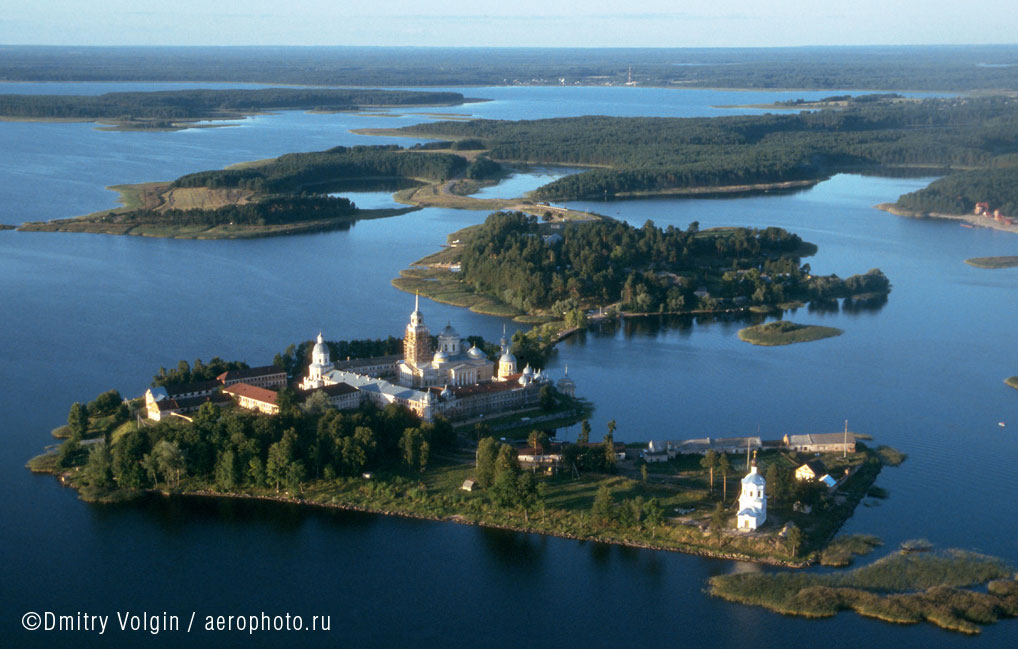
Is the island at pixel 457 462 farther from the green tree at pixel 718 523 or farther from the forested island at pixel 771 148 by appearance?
the forested island at pixel 771 148

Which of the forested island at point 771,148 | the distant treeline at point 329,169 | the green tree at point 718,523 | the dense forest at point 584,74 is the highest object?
the dense forest at point 584,74

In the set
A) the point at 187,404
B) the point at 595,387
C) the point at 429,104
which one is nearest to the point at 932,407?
the point at 595,387

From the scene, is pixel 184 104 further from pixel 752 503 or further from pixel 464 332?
pixel 752 503

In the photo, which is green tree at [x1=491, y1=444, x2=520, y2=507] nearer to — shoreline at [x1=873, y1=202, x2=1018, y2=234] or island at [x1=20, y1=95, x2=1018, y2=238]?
island at [x1=20, y1=95, x2=1018, y2=238]

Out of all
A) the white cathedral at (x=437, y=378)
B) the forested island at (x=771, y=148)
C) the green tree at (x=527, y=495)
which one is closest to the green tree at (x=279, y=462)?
the white cathedral at (x=437, y=378)

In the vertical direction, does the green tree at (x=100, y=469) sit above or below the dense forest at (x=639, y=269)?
below

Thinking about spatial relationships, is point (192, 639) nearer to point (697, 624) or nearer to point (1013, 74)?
point (697, 624)

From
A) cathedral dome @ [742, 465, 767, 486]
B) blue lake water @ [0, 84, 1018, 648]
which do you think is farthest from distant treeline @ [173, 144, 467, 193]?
cathedral dome @ [742, 465, 767, 486]
